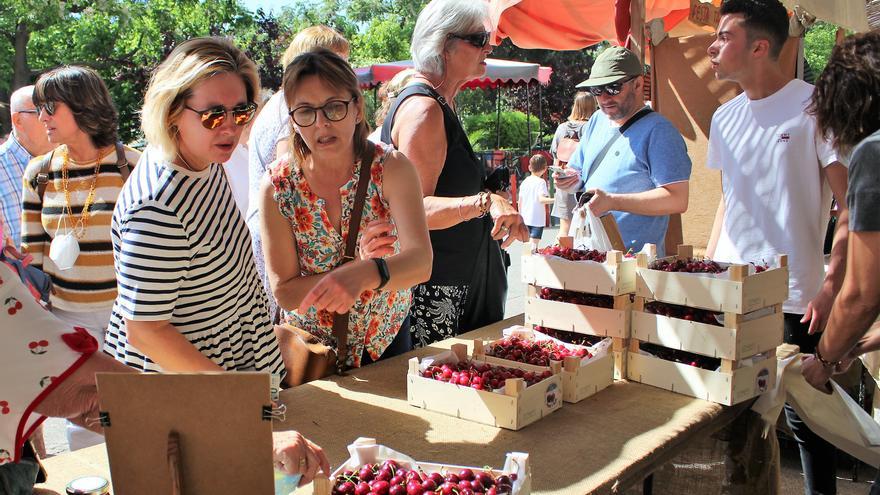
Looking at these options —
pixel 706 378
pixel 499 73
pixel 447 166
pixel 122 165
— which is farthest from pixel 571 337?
pixel 499 73

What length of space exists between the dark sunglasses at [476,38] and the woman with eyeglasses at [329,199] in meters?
0.77

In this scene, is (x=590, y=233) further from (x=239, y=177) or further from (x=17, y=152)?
(x=17, y=152)

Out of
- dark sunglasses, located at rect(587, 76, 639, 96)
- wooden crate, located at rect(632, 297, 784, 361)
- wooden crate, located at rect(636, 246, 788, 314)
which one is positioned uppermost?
dark sunglasses, located at rect(587, 76, 639, 96)

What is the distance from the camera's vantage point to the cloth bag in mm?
2318

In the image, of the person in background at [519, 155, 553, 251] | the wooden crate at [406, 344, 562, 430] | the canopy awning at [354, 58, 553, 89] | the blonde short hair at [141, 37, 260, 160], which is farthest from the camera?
the canopy awning at [354, 58, 553, 89]

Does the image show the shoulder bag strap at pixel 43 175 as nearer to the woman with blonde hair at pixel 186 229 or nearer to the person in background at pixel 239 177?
the person in background at pixel 239 177

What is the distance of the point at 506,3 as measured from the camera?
4.39 metres

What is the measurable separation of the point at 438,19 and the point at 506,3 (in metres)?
1.64

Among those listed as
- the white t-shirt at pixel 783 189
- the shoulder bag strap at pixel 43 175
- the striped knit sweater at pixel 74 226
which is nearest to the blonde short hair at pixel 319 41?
the striped knit sweater at pixel 74 226

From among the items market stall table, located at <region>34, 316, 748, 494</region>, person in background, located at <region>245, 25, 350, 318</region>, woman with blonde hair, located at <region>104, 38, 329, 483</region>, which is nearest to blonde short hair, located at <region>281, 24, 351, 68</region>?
person in background, located at <region>245, 25, 350, 318</region>

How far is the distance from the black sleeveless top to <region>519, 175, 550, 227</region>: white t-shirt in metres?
6.80

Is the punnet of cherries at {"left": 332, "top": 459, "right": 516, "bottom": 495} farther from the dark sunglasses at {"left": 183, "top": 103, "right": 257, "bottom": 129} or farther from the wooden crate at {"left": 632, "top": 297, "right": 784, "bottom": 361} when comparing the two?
the wooden crate at {"left": 632, "top": 297, "right": 784, "bottom": 361}

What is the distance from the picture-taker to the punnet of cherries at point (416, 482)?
1.45m

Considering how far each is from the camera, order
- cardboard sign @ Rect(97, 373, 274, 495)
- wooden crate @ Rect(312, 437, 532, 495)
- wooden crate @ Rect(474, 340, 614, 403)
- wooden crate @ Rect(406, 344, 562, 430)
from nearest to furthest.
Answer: cardboard sign @ Rect(97, 373, 274, 495) < wooden crate @ Rect(312, 437, 532, 495) < wooden crate @ Rect(406, 344, 562, 430) < wooden crate @ Rect(474, 340, 614, 403)
